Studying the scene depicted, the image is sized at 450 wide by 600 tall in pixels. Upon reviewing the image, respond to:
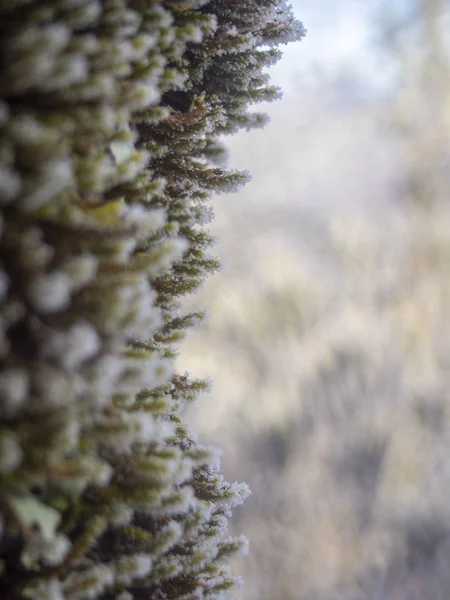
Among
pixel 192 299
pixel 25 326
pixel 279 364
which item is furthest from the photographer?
pixel 192 299

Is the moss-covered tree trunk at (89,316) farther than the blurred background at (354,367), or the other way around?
the blurred background at (354,367)

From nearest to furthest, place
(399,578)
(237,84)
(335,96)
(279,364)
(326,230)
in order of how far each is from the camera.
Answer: (237,84) < (399,578) < (279,364) < (326,230) < (335,96)

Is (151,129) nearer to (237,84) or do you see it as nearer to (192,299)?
(237,84)

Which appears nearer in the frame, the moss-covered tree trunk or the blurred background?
the moss-covered tree trunk

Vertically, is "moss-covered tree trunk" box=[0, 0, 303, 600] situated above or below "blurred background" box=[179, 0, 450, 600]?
below

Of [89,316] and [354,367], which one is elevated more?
[354,367]

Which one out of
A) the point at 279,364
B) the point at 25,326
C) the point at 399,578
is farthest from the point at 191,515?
the point at 279,364

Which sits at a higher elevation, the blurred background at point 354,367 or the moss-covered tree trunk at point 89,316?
the blurred background at point 354,367

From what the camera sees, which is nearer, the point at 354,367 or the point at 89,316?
the point at 89,316
